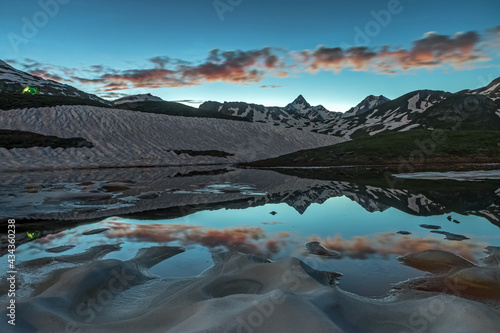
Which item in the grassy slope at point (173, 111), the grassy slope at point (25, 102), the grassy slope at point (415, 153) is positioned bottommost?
the grassy slope at point (415, 153)

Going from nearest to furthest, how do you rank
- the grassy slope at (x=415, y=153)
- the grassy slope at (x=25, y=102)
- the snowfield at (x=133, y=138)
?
the grassy slope at (x=415, y=153) < the snowfield at (x=133, y=138) < the grassy slope at (x=25, y=102)

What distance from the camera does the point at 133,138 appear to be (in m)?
85.1

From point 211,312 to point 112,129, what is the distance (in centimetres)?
9078

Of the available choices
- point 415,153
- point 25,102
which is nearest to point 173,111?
point 25,102

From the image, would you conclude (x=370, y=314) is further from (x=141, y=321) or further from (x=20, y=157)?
(x=20, y=157)

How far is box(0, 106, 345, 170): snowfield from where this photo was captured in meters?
62.8

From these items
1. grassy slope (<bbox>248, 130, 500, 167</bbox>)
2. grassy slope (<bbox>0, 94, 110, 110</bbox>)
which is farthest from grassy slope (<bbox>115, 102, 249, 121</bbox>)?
grassy slope (<bbox>248, 130, 500, 167</bbox>)

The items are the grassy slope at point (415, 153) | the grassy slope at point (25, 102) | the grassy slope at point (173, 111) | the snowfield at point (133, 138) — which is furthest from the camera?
the grassy slope at point (173, 111)

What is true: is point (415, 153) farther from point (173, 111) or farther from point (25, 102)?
point (25, 102)

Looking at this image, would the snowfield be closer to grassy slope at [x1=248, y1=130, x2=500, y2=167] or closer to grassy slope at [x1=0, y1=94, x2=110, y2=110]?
grassy slope at [x1=0, y1=94, x2=110, y2=110]

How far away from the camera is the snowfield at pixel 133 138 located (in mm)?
62847

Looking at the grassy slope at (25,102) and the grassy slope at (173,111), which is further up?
the grassy slope at (173,111)

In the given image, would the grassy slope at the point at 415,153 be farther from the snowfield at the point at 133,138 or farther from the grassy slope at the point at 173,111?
the grassy slope at the point at 173,111

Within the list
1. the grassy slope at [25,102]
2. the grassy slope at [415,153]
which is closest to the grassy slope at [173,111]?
the grassy slope at [25,102]
